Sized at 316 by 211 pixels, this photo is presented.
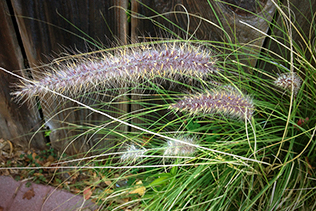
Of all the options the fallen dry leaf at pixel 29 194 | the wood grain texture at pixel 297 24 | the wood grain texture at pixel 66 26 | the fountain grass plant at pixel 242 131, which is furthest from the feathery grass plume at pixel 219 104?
the fallen dry leaf at pixel 29 194

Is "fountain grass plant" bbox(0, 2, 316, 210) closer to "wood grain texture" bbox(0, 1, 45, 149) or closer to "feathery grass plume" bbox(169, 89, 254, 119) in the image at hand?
"feathery grass plume" bbox(169, 89, 254, 119)

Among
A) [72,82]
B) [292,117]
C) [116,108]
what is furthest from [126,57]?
[292,117]

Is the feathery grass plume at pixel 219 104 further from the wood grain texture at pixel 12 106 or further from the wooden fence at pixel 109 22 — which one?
the wood grain texture at pixel 12 106

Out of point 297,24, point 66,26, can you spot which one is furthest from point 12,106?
point 297,24

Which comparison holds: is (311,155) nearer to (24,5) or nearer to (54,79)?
(54,79)

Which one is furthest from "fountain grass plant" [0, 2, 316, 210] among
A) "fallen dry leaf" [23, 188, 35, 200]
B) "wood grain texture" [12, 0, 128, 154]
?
"fallen dry leaf" [23, 188, 35, 200]

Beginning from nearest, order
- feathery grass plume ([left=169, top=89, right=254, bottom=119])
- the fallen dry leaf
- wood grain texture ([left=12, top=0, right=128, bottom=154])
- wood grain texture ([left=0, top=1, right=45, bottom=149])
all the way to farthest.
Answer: feathery grass plume ([left=169, top=89, right=254, bottom=119]), wood grain texture ([left=12, top=0, right=128, bottom=154]), wood grain texture ([left=0, top=1, right=45, bottom=149]), the fallen dry leaf

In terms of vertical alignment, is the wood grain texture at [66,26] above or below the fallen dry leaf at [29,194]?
above
